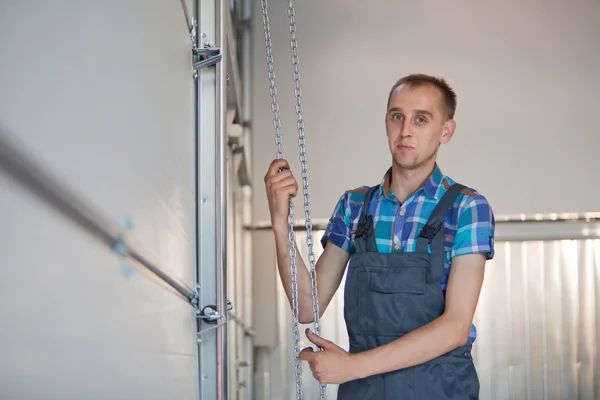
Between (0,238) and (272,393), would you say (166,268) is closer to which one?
(0,238)

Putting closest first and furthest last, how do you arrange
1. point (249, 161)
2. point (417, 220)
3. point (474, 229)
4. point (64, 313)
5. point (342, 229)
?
point (64, 313) → point (474, 229) → point (417, 220) → point (342, 229) → point (249, 161)

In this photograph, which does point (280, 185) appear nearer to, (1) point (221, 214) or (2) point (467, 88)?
(1) point (221, 214)

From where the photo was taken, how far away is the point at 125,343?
2.64ft

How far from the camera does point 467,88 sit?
17.7ft

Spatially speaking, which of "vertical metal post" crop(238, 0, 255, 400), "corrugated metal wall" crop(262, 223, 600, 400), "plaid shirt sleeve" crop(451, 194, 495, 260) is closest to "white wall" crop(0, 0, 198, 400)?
"plaid shirt sleeve" crop(451, 194, 495, 260)

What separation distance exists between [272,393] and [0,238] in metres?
4.99

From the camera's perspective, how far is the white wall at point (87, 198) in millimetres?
461

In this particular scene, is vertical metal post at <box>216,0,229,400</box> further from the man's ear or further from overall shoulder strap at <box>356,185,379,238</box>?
the man's ear

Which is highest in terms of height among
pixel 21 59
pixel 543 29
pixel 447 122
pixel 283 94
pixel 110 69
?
pixel 543 29

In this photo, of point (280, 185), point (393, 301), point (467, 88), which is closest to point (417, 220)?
point (393, 301)

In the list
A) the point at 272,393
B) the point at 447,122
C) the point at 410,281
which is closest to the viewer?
the point at 410,281

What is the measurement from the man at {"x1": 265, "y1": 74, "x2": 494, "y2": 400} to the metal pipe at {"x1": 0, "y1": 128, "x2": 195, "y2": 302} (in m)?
0.83

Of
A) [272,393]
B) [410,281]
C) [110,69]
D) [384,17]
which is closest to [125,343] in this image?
[110,69]

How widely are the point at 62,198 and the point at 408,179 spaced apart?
151cm
